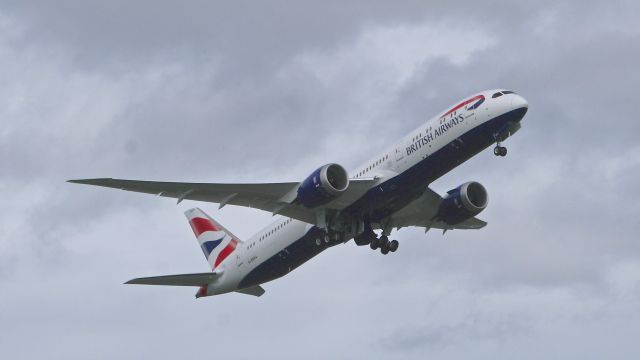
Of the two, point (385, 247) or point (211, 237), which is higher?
point (211, 237)

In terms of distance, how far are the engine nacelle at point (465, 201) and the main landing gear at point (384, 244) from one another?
3.17m

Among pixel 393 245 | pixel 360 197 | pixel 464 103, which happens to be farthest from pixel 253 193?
pixel 464 103

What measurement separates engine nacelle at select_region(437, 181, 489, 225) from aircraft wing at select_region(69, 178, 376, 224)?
670cm

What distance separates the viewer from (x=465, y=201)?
56.6 metres

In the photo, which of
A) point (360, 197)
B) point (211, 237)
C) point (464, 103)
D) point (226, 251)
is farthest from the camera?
point (211, 237)

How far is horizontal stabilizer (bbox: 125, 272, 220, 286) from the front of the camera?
57.0m

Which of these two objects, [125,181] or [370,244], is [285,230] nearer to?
[370,244]

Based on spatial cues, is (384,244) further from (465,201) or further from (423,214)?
(465,201)

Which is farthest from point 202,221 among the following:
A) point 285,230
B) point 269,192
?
point 269,192

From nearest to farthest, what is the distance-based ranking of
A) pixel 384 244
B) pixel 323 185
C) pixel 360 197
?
pixel 323 185 → pixel 360 197 → pixel 384 244

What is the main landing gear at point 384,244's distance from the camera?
56312mm

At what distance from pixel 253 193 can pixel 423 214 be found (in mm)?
10616

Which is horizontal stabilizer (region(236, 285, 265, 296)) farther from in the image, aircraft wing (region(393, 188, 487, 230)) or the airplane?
aircraft wing (region(393, 188, 487, 230))

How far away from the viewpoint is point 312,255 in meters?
56.6
